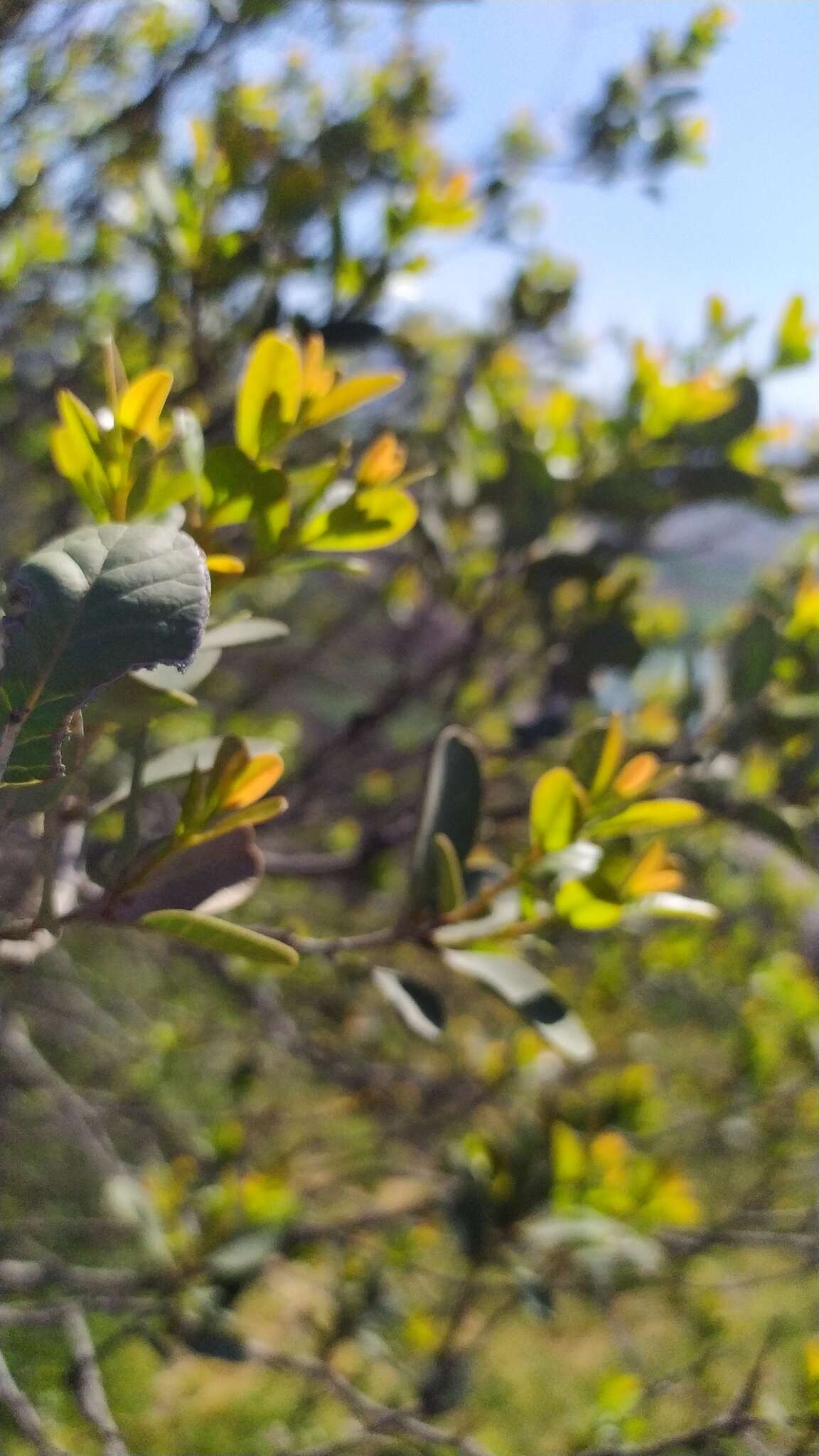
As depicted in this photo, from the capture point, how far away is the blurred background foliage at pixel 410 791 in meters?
1.42

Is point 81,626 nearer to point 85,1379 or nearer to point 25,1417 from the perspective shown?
point 25,1417

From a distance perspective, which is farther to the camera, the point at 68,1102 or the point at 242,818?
the point at 68,1102

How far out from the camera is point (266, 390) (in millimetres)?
822

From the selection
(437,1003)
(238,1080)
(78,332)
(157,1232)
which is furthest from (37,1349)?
(78,332)

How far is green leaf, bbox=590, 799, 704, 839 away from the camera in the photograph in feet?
2.85

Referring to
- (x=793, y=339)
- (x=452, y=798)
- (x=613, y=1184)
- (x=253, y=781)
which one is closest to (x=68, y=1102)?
(x=613, y=1184)

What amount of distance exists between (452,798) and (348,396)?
0.39 metres

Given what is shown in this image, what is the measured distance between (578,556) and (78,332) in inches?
54.8

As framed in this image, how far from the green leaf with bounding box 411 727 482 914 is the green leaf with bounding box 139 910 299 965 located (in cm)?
29

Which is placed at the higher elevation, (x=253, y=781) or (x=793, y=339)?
(x=253, y=781)

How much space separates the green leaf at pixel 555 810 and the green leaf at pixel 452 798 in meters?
0.10

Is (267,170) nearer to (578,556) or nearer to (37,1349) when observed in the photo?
(578,556)

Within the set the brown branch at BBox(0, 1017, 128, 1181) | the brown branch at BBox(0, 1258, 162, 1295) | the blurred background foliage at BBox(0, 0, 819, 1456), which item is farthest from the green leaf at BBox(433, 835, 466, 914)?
the brown branch at BBox(0, 1017, 128, 1181)

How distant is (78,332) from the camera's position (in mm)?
2275
